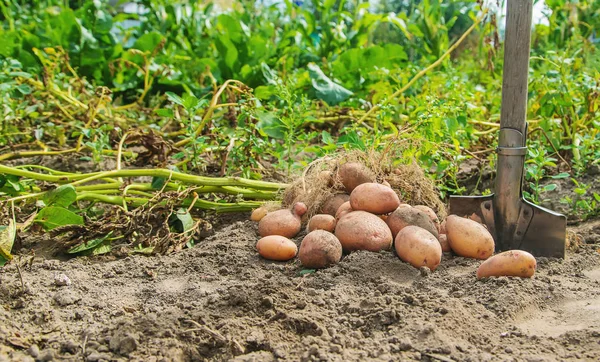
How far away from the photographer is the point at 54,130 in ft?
13.3

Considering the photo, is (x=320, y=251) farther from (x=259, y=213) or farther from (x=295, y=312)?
(x=259, y=213)

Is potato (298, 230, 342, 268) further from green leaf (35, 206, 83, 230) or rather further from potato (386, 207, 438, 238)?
green leaf (35, 206, 83, 230)

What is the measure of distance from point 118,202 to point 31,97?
1.73 metres

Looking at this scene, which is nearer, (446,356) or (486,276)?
(446,356)

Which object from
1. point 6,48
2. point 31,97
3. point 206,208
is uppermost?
point 6,48

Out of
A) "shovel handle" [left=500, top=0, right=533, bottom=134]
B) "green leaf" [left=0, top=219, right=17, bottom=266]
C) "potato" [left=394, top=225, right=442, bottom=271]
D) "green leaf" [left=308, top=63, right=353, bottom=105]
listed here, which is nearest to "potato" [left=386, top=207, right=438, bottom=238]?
"potato" [left=394, top=225, right=442, bottom=271]

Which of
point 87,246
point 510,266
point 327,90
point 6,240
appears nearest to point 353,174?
point 510,266

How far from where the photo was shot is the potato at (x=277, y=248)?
2.37 metres

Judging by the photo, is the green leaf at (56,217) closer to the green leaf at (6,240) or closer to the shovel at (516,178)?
the green leaf at (6,240)

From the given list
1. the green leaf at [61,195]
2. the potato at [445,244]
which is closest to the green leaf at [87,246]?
the green leaf at [61,195]

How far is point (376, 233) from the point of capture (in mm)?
2322

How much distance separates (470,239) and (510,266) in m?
0.24

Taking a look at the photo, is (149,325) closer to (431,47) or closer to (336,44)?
(336,44)

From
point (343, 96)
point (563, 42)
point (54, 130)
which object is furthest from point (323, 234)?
point (563, 42)
